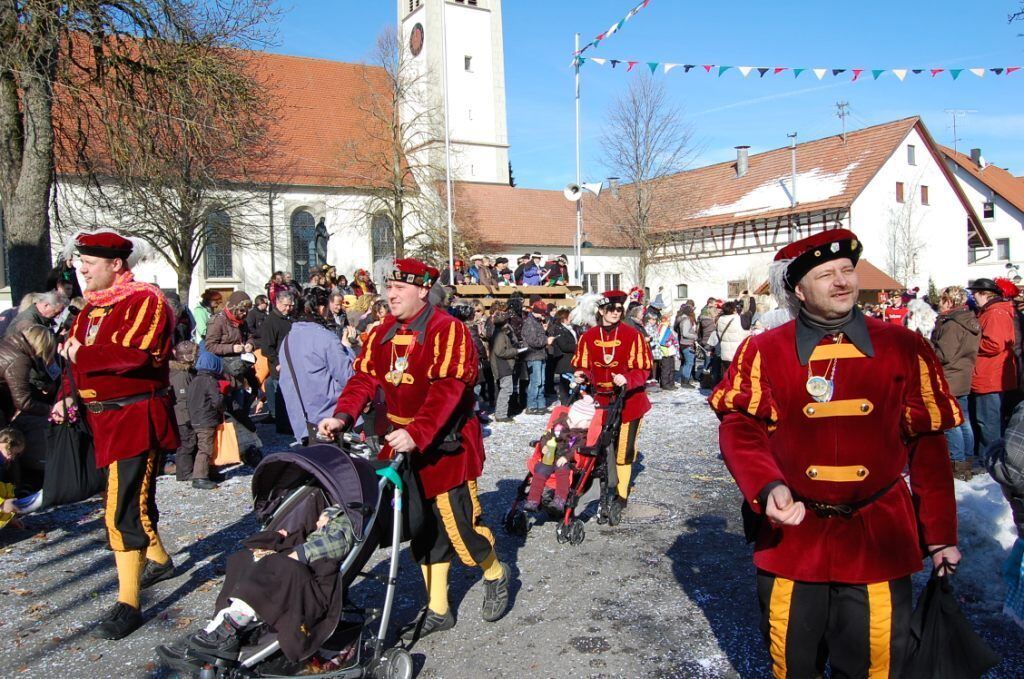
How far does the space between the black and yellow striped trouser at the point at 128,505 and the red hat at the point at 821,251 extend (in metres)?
3.86

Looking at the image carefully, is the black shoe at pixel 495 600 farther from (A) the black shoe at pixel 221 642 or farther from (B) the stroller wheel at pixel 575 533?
(A) the black shoe at pixel 221 642

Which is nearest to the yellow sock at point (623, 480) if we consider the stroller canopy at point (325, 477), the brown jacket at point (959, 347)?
the stroller canopy at point (325, 477)

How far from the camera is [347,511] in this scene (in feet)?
12.1

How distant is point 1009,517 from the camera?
5.98 metres

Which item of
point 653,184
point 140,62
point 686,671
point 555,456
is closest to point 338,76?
point 653,184

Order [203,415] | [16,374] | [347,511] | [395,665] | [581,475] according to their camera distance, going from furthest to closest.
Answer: [203,415] → [16,374] → [581,475] → [395,665] → [347,511]

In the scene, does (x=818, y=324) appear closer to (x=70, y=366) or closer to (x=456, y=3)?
(x=70, y=366)

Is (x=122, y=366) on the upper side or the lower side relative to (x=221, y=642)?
upper

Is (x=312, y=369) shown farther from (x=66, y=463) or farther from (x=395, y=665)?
(x=395, y=665)

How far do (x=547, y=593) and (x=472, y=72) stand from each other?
144 feet

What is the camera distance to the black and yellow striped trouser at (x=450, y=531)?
449cm

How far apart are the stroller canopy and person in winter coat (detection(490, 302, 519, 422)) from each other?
830 cm

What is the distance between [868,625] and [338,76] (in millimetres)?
45886

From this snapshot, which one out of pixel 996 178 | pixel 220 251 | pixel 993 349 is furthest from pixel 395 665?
pixel 996 178
